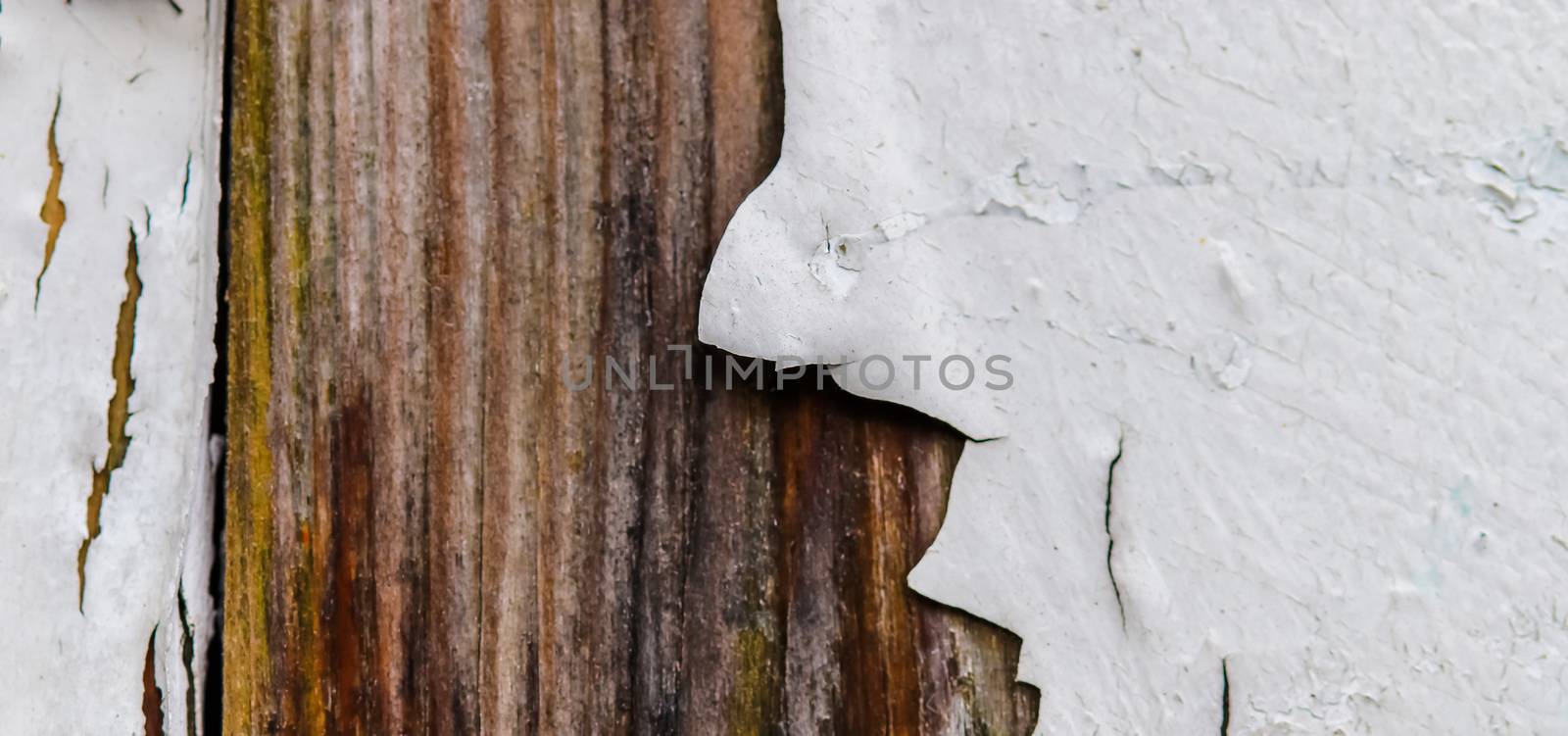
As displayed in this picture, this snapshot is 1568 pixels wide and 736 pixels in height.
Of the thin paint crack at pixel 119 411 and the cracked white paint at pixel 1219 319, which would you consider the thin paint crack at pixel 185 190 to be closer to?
the thin paint crack at pixel 119 411

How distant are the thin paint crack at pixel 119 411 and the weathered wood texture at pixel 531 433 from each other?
9 cm

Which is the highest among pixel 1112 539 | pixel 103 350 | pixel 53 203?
pixel 53 203

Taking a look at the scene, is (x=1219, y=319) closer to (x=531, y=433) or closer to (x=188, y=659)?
(x=531, y=433)

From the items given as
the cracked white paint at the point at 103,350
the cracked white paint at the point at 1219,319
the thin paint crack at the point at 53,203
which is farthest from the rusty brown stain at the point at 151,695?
the cracked white paint at the point at 1219,319

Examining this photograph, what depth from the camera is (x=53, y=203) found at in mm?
808

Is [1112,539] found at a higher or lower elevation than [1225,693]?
higher

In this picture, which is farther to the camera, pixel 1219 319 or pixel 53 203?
pixel 53 203

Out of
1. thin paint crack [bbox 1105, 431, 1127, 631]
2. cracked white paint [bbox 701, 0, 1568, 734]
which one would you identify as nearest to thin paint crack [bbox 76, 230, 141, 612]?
cracked white paint [bbox 701, 0, 1568, 734]

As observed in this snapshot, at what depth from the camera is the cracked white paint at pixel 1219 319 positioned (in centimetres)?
64

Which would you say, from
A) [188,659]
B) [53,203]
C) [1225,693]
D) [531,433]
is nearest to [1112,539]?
[1225,693]

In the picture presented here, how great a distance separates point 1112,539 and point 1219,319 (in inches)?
7.1

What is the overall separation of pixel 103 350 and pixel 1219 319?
95cm

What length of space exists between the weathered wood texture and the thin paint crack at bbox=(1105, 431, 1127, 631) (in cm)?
9

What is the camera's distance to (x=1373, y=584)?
2.11 feet
